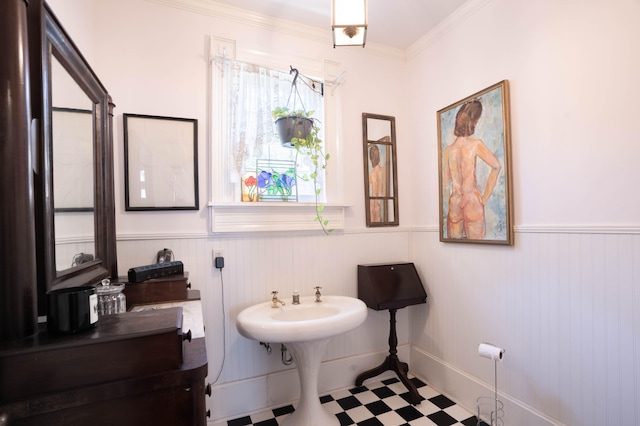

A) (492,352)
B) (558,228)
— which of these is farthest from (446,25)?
(492,352)

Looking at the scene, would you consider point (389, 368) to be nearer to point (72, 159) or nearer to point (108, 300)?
point (108, 300)

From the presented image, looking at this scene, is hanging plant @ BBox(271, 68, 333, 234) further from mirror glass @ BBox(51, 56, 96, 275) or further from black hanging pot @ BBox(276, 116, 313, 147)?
mirror glass @ BBox(51, 56, 96, 275)

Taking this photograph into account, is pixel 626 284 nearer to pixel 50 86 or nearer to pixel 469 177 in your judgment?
pixel 469 177

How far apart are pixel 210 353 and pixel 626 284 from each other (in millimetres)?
2174

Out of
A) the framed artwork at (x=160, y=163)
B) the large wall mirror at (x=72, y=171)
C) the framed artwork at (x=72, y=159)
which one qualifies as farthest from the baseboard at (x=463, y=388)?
the framed artwork at (x=72, y=159)

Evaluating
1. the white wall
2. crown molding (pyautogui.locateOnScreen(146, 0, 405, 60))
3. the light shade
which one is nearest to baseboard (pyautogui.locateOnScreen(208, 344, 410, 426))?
the white wall

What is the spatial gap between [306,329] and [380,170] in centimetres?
143

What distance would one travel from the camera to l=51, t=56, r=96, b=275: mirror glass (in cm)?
95

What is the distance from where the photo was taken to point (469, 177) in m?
2.07

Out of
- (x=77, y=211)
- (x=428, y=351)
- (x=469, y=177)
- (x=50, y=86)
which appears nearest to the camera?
(x=50, y=86)

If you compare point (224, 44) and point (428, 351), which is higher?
point (224, 44)

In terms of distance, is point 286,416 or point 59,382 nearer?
point 59,382

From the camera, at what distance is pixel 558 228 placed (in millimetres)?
1604

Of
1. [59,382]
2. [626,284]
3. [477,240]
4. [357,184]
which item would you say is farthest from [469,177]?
[59,382]
